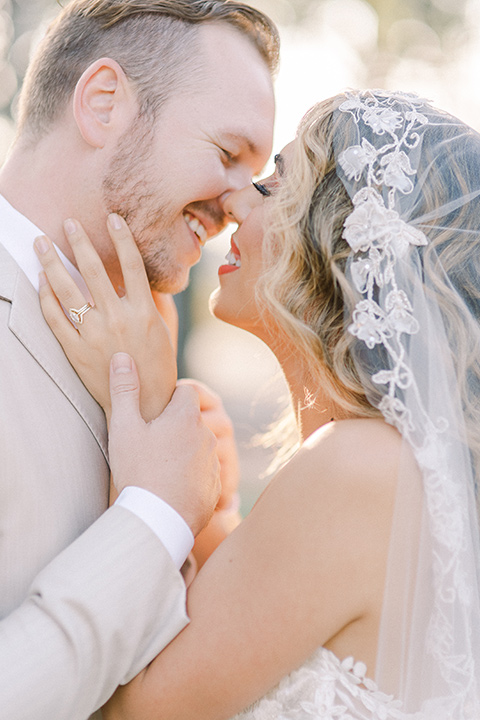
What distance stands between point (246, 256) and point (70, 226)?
0.63 m

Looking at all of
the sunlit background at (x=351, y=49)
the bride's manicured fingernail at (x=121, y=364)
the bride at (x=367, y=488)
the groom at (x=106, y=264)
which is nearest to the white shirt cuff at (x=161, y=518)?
the groom at (x=106, y=264)

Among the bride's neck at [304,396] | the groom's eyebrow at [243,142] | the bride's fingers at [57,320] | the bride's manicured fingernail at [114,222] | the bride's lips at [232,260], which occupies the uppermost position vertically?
the groom's eyebrow at [243,142]

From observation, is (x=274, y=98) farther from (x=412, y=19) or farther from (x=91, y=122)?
(x=412, y=19)

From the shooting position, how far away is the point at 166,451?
7.47 feet

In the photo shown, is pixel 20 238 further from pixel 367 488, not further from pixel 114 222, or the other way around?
pixel 367 488

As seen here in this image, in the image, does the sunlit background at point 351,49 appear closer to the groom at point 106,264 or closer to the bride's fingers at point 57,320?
the groom at point 106,264

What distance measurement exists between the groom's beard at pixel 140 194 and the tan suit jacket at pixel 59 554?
501 millimetres

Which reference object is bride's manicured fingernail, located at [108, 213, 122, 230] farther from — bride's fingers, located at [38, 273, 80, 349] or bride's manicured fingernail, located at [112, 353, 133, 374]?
bride's manicured fingernail, located at [112, 353, 133, 374]

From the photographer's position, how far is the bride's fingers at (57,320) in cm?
243

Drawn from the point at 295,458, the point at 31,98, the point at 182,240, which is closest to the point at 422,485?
the point at 295,458

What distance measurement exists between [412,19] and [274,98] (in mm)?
9964

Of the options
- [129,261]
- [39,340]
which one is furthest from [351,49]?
[39,340]

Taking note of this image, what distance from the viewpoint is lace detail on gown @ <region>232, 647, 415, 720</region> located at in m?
2.12

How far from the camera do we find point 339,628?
2098mm
